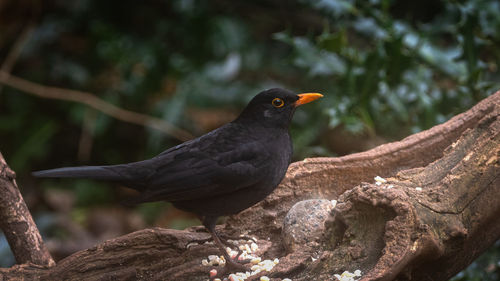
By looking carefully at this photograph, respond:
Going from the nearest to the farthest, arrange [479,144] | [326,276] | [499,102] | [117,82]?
[326,276] < [479,144] < [499,102] < [117,82]

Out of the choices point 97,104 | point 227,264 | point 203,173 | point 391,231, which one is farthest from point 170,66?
point 391,231

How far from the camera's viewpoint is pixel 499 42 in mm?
4480

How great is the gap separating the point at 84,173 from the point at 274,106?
1.05m

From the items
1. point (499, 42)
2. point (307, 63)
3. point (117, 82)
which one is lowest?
point (117, 82)

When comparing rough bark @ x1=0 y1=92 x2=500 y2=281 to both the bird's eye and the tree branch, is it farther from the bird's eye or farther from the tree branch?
the tree branch

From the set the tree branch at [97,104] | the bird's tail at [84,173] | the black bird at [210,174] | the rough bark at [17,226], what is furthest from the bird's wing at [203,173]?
the tree branch at [97,104]

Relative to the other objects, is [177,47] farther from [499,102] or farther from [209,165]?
[499,102]

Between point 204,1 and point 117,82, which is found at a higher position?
point 204,1

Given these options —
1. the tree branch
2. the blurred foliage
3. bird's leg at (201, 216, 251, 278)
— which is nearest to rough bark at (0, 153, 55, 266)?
bird's leg at (201, 216, 251, 278)

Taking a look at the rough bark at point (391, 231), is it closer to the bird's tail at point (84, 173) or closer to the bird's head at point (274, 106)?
the bird's tail at point (84, 173)

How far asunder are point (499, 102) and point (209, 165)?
1.39 m

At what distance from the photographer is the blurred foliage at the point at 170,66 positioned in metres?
4.85

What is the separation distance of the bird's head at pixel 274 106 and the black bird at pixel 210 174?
14 centimetres

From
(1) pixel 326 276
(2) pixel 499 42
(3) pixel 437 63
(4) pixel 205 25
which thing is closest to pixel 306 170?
(1) pixel 326 276
